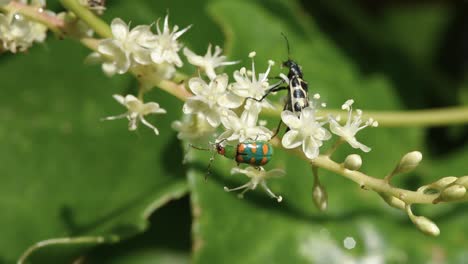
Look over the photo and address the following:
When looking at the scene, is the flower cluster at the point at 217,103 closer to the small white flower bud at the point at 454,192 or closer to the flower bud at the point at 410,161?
the flower bud at the point at 410,161

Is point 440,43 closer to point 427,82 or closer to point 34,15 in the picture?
point 427,82

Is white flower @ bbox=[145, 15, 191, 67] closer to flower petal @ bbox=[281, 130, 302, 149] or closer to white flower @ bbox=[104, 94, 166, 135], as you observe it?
white flower @ bbox=[104, 94, 166, 135]

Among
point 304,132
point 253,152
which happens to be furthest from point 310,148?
point 253,152

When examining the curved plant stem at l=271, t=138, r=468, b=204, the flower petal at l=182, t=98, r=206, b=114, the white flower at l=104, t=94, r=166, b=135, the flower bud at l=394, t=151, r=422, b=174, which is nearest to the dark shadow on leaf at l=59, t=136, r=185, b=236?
the white flower at l=104, t=94, r=166, b=135

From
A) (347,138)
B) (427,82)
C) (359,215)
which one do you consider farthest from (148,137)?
(427,82)

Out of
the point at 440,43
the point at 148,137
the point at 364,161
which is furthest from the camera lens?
the point at 440,43

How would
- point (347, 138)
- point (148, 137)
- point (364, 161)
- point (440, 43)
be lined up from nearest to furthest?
point (347, 138) → point (148, 137) → point (364, 161) → point (440, 43)

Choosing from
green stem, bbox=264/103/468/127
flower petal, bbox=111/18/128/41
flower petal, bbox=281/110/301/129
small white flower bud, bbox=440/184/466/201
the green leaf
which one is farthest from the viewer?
the green leaf
